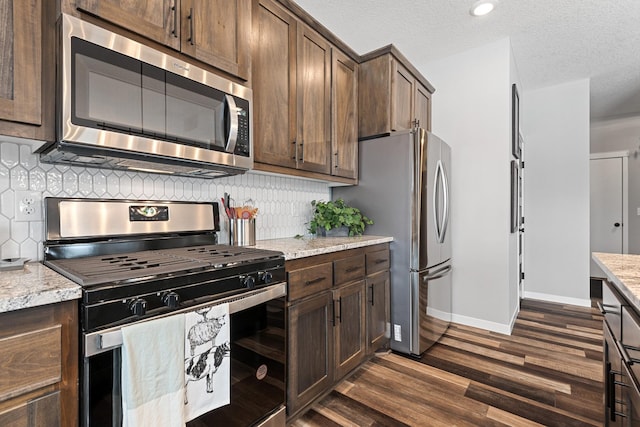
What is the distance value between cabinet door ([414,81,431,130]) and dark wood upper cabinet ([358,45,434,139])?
6.6 inches

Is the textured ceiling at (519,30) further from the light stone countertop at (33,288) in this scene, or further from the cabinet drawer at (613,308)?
the light stone countertop at (33,288)

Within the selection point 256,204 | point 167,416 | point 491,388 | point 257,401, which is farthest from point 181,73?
point 491,388

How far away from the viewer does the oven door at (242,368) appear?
907 mm

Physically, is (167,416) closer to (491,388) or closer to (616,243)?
(491,388)

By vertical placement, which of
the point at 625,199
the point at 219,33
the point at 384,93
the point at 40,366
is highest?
the point at 384,93

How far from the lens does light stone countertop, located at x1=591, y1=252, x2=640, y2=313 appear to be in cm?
84

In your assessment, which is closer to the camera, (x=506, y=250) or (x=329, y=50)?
(x=329, y=50)

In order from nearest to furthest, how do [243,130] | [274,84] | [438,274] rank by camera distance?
1. [243,130]
2. [274,84]
3. [438,274]

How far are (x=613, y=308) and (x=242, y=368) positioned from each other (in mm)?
1449

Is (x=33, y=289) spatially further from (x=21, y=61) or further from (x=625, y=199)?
(x=625, y=199)

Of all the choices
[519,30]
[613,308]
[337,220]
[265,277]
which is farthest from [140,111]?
[519,30]

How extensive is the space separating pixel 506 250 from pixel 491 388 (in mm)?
1390

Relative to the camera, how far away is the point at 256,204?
7.30 feet

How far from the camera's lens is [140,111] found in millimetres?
1290
